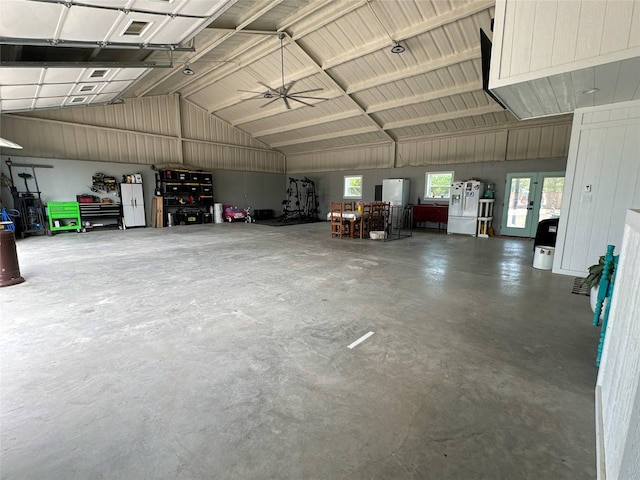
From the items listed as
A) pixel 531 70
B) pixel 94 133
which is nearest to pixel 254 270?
pixel 531 70

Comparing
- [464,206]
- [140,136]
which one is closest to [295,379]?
[464,206]

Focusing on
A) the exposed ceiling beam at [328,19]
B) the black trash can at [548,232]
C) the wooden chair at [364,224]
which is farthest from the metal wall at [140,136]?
the black trash can at [548,232]

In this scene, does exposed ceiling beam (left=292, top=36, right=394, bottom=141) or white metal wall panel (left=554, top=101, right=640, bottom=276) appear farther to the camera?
exposed ceiling beam (left=292, top=36, right=394, bottom=141)

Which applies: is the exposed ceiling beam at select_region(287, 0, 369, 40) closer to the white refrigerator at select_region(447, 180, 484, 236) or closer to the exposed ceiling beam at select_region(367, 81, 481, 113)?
the exposed ceiling beam at select_region(367, 81, 481, 113)

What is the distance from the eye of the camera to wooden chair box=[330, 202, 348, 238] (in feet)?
27.4

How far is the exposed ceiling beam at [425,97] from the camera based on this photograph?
7.78 m

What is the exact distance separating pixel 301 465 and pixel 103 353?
198cm

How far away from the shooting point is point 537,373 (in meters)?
2.15

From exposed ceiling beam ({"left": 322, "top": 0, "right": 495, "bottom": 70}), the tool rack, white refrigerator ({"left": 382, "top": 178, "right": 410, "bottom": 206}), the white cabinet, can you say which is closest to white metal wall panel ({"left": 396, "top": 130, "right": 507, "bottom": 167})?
white refrigerator ({"left": 382, "top": 178, "right": 410, "bottom": 206})

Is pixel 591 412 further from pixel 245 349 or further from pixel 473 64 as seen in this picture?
pixel 473 64

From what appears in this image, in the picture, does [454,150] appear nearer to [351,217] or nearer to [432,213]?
[432,213]

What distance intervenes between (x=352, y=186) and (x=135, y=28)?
1016 centimetres

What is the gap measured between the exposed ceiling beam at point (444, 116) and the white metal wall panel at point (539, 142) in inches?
51.5

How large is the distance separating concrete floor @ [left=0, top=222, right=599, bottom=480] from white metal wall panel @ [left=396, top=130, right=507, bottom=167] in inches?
261
